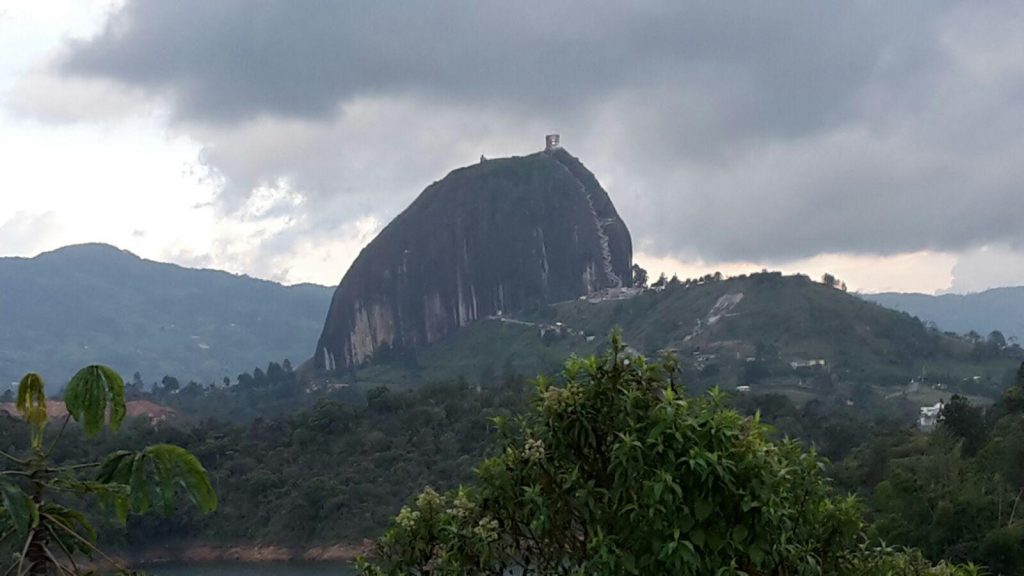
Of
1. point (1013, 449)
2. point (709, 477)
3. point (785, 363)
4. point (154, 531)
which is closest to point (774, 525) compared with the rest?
point (709, 477)

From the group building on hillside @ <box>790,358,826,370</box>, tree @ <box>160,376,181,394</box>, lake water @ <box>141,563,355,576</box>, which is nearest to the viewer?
lake water @ <box>141,563,355,576</box>

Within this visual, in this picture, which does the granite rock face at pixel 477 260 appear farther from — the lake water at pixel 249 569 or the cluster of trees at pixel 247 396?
the lake water at pixel 249 569

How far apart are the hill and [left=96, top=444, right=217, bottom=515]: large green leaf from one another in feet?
284

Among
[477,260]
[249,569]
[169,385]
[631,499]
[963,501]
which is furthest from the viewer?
[477,260]

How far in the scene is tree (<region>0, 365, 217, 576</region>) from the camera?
13.8 feet

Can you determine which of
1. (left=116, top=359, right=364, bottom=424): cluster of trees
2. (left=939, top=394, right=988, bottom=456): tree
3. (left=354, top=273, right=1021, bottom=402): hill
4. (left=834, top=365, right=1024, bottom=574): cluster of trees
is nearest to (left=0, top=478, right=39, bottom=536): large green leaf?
(left=834, top=365, right=1024, bottom=574): cluster of trees

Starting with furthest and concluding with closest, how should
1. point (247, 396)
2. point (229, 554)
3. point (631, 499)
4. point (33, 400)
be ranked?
point (247, 396) < point (229, 554) < point (631, 499) < point (33, 400)

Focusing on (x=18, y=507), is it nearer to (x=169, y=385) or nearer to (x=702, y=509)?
(x=702, y=509)

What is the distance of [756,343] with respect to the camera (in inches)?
4230

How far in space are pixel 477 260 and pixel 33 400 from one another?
156481mm

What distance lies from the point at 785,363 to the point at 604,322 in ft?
94.0

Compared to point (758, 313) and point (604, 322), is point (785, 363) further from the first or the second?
point (604, 322)

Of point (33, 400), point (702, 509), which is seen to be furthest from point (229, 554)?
point (33, 400)

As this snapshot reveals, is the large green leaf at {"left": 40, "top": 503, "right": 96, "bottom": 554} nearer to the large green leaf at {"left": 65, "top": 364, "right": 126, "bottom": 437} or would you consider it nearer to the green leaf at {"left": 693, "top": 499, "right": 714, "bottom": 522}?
the large green leaf at {"left": 65, "top": 364, "right": 126, "bottom": 437}
